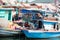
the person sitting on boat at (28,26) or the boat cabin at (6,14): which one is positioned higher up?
the boat cabin at (6,14)

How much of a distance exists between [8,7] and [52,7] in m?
1.97

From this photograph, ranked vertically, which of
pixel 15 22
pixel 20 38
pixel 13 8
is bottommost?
pixel 20 38

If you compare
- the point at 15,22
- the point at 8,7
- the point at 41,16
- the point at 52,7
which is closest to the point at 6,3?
the point at 8,7

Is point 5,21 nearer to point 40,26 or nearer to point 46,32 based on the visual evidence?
point 40,26

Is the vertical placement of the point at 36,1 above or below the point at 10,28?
above

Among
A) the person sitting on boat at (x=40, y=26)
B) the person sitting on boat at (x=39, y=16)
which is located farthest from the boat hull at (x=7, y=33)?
the person sitting on boat at (x=39, y=16)

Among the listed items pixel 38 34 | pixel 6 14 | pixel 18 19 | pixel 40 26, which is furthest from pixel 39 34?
pixel 6 14

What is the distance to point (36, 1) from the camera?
803 cm

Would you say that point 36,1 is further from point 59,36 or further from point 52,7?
point 59,36

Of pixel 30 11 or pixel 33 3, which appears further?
pixel 33 3

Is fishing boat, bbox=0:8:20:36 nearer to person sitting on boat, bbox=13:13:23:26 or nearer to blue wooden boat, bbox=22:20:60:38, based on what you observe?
person sitting on boat, bbox=13:13:23:26

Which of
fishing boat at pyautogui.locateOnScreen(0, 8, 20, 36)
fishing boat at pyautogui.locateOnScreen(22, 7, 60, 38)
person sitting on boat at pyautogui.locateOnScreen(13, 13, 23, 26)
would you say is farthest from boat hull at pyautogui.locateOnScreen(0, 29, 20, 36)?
person sitting on boat at pyautogui.locateOnScreen(13, 13, 23, 26)

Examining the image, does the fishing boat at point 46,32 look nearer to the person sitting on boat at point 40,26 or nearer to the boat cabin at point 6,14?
the person sitting on boat at point 40,26

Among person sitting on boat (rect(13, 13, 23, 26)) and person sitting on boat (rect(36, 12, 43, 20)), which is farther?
person sitting on boat (rect(36, 12, 43, 20))
